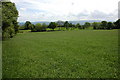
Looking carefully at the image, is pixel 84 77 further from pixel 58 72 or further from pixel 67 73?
pixel 58 72

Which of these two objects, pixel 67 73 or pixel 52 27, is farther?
pixel 52 27

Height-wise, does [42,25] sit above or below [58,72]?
above

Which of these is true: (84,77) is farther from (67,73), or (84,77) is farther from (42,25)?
(42,25)

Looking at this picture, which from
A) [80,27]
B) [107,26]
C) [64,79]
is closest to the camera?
[64,79]

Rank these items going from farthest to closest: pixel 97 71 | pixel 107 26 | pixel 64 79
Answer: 1. pixel 107 26
2. pixel 97 71
3. pixel 64 79

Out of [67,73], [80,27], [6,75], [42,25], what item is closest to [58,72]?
[67,73]

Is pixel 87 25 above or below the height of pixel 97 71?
above

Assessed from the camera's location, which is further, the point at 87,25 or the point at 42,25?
the point at 87,25

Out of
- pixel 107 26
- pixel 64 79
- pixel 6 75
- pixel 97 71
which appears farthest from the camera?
pixel 107 26

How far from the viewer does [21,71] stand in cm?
956

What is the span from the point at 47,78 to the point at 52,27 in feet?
415

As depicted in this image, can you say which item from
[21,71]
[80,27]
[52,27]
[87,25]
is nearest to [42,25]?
[52,27]

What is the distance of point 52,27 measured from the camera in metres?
133

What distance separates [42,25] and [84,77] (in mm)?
126627
